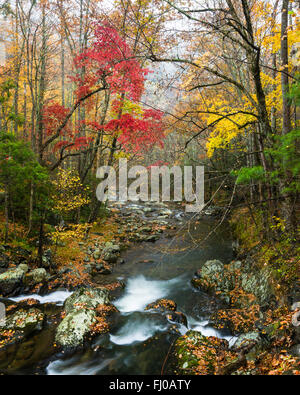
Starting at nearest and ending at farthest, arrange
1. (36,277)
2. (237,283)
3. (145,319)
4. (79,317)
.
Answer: (79,317)
(145,319)
(237,283)
(36,277)

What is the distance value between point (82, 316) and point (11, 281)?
8.70ft

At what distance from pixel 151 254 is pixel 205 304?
3.93 meters

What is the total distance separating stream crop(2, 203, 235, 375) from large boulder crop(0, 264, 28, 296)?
343 mm

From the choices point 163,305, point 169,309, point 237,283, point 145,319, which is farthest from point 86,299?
point 237,283

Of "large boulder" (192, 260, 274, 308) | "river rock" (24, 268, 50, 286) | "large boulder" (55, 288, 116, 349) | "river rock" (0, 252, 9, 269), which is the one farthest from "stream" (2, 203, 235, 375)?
"river rock" (0, 252, 9, 269)

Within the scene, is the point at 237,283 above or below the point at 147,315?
above

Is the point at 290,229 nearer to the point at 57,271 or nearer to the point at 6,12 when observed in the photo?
the point at 57,271

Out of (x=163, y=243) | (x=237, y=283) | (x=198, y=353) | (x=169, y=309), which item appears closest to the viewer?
(x=198, y=353)

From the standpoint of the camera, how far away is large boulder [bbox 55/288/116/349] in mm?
4793

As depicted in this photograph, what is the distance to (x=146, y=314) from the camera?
6090 mm

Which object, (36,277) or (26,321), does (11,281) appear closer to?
(36,277)

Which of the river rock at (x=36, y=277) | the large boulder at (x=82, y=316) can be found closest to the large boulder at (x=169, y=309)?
the large boulder at (x=82, y=316)

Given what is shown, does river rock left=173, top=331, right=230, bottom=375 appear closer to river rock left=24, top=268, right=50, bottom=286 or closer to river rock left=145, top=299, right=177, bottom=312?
river rock left=145, top=299, right=177, bottom=312

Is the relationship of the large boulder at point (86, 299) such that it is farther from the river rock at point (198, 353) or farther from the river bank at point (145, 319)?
the river rock at point (198, 353)
